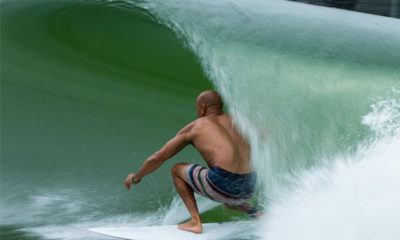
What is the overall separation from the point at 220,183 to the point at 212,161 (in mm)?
114

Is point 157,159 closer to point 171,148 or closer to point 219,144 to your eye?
point 171,148

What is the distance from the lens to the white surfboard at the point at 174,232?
7.85 feet

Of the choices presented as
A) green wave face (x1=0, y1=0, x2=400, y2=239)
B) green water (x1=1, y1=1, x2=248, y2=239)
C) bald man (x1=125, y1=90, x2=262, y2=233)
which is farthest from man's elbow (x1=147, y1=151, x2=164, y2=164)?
green water (x1=1, y1=1, x2=248, y2=239)

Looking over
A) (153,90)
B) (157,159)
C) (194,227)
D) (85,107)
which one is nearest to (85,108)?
(85,107)

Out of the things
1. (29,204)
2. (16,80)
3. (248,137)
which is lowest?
(29,204)

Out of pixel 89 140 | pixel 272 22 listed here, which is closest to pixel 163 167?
pixel 89 140

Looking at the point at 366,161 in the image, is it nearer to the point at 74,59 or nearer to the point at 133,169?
the point at 133,169

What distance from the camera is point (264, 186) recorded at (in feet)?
8.63

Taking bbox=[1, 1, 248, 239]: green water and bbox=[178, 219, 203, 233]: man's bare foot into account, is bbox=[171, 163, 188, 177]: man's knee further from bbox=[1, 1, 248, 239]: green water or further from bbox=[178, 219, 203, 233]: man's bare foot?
bbox=[1, 1, 248, 239]: green water

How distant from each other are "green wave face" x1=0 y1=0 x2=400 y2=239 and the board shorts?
135 millimetres

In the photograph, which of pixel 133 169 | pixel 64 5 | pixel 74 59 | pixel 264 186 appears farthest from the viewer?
pixel 64 5

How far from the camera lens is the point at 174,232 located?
8.00 ft

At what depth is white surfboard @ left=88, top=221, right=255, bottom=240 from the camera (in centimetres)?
239

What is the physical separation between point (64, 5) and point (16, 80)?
41.9 inches
